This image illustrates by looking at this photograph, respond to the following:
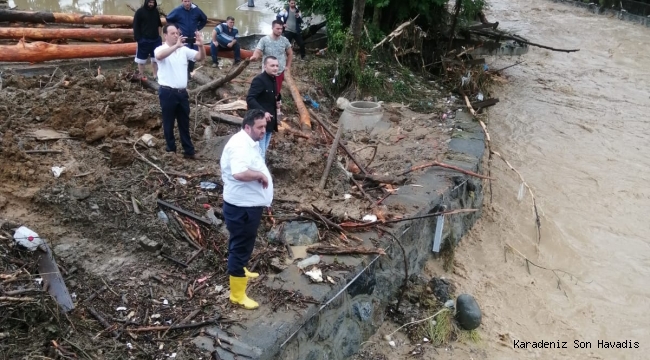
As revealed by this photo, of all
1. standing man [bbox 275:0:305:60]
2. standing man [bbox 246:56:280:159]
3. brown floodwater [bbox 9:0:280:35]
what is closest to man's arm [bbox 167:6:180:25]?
standing man [bbox 275:0:305:60]

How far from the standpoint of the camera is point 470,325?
6125 mm

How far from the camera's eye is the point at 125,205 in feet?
17.8

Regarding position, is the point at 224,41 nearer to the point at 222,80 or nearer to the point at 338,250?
the point at 222,80

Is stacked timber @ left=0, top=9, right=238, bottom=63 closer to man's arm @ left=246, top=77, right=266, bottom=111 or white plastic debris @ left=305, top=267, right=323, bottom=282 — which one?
man's arm @ left=246, top=77, right=266, bottom=111

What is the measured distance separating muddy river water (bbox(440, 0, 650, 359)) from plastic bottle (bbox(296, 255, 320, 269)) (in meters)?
2.15

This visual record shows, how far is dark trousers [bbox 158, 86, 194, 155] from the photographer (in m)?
6.14

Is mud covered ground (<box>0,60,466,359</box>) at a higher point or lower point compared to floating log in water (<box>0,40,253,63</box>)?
lower

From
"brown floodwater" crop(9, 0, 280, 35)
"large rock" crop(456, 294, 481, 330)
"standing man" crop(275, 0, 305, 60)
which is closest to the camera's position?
"large rock" crop(456, 294, 481, 330)

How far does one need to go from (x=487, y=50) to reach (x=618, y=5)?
13775 mm

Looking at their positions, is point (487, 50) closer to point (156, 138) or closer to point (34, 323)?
point (156, 138)

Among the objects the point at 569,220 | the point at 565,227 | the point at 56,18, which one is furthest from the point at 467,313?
the point at 56,18

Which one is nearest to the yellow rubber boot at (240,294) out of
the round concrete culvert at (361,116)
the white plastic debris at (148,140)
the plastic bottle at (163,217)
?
the plastic bottle at (163,217)

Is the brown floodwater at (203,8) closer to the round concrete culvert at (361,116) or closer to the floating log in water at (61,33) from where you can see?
the floating log in water at (61,33)

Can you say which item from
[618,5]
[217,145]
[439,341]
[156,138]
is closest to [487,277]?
[439,341]
